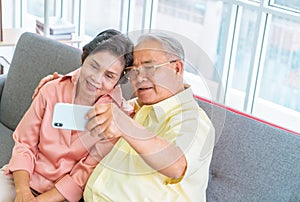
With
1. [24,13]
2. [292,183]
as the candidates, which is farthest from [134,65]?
[24,13]

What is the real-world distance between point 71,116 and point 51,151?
433 mm

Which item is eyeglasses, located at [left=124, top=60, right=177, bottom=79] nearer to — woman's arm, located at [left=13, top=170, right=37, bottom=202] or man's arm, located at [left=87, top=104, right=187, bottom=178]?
man's arm, located at [left=87, top=104, right=187, bottom=178]

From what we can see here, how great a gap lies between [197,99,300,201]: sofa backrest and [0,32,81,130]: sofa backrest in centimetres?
86

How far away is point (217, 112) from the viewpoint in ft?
5.90

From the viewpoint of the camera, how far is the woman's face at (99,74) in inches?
64.7

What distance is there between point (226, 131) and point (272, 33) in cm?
112

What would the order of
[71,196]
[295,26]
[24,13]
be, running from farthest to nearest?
[24,13] < [295,26] < [71,196]

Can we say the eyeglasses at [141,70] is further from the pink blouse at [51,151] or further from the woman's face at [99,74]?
the pink blouse at [51,151]

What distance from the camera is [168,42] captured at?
5.33ft

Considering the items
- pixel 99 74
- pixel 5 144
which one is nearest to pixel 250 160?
pixel 99 74

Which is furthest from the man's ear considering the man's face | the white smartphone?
the white smartphone

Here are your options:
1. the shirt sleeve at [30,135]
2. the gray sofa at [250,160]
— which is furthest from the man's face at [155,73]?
the shirt sleeve at [30,135]

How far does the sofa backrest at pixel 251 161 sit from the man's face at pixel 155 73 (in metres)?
0.20

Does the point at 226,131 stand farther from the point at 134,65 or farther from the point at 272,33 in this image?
the point at 272,33
